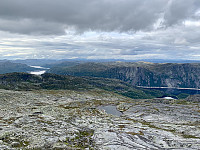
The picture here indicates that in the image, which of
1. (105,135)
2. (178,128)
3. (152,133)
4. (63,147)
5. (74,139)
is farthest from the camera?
(178,128)

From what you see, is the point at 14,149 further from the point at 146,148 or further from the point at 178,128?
the point at 178,128

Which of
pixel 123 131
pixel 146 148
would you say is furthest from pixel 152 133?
pixel 146 148

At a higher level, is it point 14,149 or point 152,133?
point 14,149

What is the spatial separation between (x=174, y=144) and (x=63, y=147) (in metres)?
46.7

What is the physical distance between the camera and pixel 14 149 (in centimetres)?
5428

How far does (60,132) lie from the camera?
76312 millimetres

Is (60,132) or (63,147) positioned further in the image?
(60,132)

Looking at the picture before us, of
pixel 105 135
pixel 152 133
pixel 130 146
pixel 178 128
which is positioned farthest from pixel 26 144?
pixel 178 128

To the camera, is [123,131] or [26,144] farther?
[123,131]

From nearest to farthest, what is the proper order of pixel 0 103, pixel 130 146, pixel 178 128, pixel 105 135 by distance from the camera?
pixel 130 146 < pixel 105 135 < pixel 178 128 < pixel 0 103

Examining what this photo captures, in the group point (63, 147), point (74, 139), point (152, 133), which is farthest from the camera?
Result: point (152, 133)

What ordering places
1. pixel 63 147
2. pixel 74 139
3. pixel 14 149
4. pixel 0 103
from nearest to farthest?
pixel 14 149 → pixel 63 147 → pixel 74 139 → pixel 0 103

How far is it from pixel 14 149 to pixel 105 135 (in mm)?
39354

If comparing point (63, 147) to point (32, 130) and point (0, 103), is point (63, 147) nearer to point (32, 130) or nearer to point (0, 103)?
point (32, 130)
